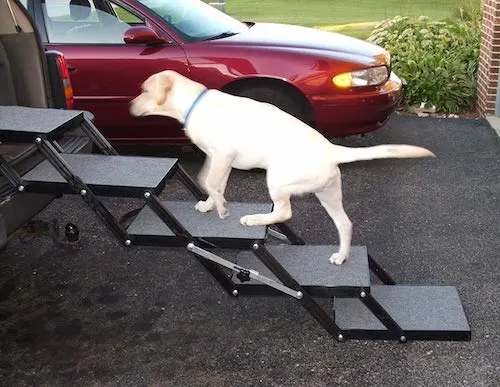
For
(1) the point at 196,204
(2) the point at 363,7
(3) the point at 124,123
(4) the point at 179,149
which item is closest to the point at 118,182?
(1) the point at 196,204

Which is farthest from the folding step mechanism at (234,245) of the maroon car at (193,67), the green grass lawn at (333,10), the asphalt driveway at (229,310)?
the green grass lawn at (333,10)

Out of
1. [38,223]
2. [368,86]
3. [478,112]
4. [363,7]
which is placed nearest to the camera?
[38,223]

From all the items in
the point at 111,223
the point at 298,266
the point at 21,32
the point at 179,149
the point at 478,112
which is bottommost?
the point at 478,112

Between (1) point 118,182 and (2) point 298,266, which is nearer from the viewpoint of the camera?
(1) point 118,182

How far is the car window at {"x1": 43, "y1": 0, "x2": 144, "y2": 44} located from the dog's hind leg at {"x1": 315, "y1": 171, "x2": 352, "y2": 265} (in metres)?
3.34

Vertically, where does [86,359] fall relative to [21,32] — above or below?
below

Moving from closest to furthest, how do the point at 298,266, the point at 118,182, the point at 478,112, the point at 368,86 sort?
1. the point at 118,182
2. the point at 298,266
3. the point at 368,86
4. the point at 478,112

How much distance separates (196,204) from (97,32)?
3025 millimetres

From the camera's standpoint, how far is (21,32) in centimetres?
458

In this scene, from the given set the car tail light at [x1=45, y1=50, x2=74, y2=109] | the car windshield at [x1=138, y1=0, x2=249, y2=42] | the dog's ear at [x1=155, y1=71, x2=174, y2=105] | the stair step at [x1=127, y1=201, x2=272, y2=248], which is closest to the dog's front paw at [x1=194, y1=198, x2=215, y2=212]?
the stair step at [x1=127, y1=201, x2=272, y2=248]

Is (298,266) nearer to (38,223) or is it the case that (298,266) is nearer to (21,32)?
(38,223)

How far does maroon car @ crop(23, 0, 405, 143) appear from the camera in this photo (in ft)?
20.6

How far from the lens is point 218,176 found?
3775 mm

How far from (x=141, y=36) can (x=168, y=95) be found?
8.74ft
